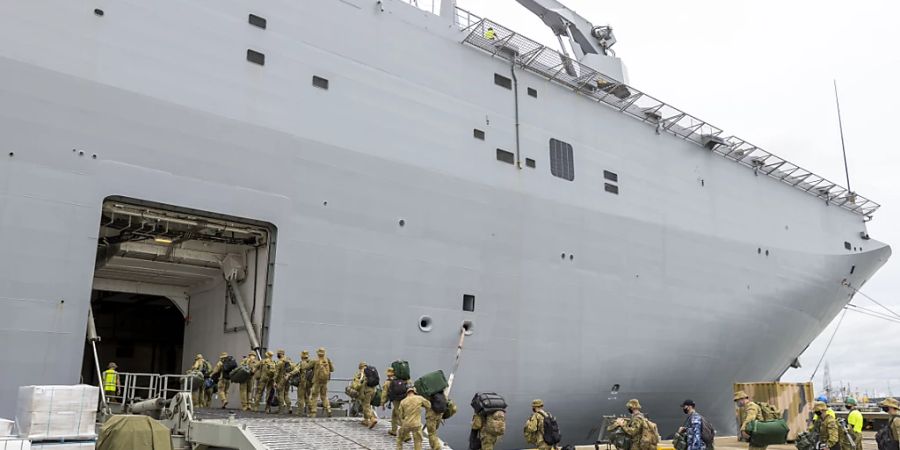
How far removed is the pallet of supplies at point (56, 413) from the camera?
584 cm

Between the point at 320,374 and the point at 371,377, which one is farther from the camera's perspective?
the point at 320,374

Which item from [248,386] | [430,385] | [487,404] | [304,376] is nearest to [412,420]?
[430,385]

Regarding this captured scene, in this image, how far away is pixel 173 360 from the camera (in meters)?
19.0

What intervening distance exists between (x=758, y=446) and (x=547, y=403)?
5876 mm

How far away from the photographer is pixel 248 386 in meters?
10.4

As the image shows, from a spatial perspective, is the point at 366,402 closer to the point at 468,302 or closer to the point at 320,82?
the point at 468,302

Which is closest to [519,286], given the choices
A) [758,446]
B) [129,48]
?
[758,446]

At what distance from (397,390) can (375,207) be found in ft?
13.6

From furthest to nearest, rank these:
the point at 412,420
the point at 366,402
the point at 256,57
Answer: the point at 256,57
the point at 366,402
the point at 412,420

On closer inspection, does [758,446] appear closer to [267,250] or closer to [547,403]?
[547,403]

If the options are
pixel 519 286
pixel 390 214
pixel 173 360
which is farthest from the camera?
pixel 173 360

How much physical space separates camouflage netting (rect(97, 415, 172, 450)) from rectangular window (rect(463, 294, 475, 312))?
778 centimetres

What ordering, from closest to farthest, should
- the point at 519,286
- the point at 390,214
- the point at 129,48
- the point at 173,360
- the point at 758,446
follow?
the point at 758,446 < the point at 129,48 < the point at 390,214 < the point at 519,286 < the point at 173,360

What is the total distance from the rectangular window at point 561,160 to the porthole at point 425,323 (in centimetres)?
439
